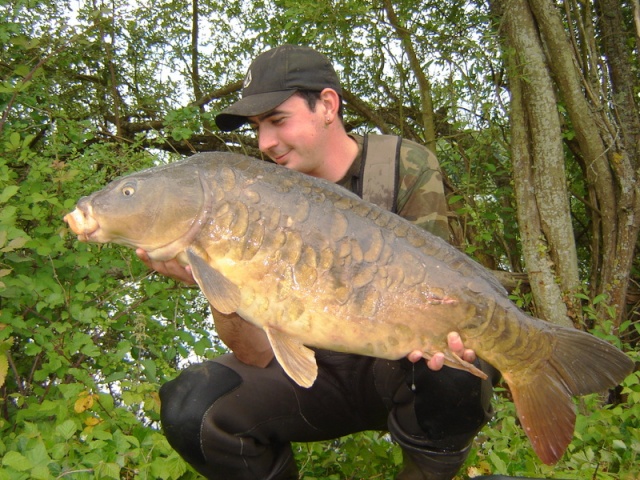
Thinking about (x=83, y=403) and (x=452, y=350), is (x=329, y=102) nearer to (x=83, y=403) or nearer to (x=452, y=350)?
(x=452, y=350)

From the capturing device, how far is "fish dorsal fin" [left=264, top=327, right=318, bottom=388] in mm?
1486

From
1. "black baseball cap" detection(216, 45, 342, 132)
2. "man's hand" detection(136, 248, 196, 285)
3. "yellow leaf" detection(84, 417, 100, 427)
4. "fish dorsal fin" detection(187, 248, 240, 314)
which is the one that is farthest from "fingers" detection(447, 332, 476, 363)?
"yellow leaf" detection(84, 417, 100, 427)

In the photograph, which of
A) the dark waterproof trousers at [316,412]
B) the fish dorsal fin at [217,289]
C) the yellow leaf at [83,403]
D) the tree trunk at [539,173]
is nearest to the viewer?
the fish dorsal fin at [217,289]

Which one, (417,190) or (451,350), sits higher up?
(417,190)

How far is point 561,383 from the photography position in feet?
5.18

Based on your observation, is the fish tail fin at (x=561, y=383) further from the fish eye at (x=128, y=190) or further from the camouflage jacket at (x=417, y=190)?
the fish eye at (x=128, y=190)

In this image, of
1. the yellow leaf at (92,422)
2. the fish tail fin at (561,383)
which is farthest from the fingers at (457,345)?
the yellow leaf at (92,422)

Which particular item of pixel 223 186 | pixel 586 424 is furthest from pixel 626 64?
pixel 223 186

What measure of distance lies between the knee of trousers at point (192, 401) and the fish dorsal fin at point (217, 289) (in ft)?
1.48

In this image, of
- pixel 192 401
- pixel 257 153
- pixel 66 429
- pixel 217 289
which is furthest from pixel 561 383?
pixel 257 153

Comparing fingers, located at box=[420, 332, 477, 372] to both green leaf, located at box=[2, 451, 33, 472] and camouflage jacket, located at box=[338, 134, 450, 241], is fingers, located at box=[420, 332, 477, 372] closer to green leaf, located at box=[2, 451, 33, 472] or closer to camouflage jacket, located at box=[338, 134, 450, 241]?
camouflage jacket, located at box=[338, 134, 450, 241]

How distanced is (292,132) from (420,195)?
0.43 m

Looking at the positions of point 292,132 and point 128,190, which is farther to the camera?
point 292,132

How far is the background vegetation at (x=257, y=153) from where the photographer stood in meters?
2.29
